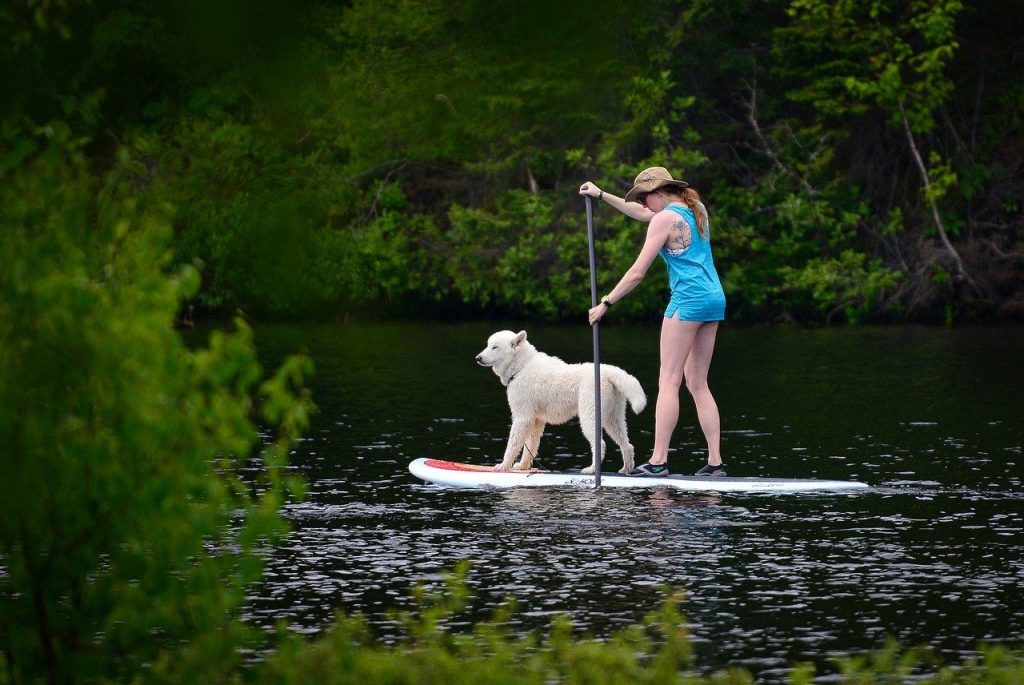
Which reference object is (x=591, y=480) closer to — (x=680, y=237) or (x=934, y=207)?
(x=680, y=237)

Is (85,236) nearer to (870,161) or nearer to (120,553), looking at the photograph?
(120,553)

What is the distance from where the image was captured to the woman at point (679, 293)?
43.7 feet

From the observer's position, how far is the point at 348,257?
7.75m

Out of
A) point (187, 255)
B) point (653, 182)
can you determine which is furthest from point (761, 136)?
point (187, 255)

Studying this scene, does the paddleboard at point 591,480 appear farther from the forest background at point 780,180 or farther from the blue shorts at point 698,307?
the forest background at point 780,180

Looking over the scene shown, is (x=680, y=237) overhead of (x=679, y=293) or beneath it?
overhead

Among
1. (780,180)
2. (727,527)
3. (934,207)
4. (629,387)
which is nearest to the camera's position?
(727,527)

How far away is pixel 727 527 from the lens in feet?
38.3

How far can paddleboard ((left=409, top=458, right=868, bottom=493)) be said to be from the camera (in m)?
13.2

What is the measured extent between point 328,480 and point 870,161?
27004 mm

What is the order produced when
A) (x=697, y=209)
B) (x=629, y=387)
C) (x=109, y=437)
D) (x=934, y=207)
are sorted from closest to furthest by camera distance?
(x=109, y=437) < (x=697, y=209) < (x=629, y=387) < (x=934, y=207)

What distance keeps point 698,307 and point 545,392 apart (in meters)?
1.52

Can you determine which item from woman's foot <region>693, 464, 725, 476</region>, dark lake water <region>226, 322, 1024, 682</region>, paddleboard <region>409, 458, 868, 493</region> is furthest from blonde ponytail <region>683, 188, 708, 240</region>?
dark lake water <region>226, 322, 1024, 682</region>

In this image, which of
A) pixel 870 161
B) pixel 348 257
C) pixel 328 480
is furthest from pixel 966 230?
pixel 348 257
